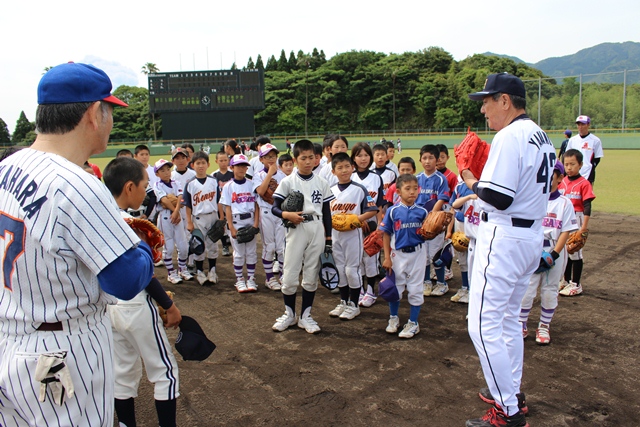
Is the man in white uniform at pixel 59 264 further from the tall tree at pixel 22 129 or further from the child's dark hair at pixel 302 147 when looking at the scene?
the tall tree at pixel 22 129

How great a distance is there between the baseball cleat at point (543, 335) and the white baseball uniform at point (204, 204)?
4.89 meters

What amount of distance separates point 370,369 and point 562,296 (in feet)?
Result: 11.2

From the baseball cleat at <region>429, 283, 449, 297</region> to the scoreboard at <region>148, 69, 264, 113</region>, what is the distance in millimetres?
40720

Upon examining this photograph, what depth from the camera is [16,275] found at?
1768 mm

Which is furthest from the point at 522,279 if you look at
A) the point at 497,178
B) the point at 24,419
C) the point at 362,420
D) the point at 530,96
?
the point at 530,96

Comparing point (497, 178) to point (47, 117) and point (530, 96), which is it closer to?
point (47, 117)

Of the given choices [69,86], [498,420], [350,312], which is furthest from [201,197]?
[69,86]

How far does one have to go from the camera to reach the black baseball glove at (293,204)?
5207 millimetres

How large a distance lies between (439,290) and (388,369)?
98.8 inches

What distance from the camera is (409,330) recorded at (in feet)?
16.4

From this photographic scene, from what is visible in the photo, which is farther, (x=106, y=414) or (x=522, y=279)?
(x=522, y=279)

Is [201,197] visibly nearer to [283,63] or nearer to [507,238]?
[507,238]

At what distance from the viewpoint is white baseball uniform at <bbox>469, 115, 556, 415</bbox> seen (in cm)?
317

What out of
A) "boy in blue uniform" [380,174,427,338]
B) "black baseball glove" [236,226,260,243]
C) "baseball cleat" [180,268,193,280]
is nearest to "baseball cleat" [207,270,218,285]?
"baseball cleat" [180,268,193,280]
